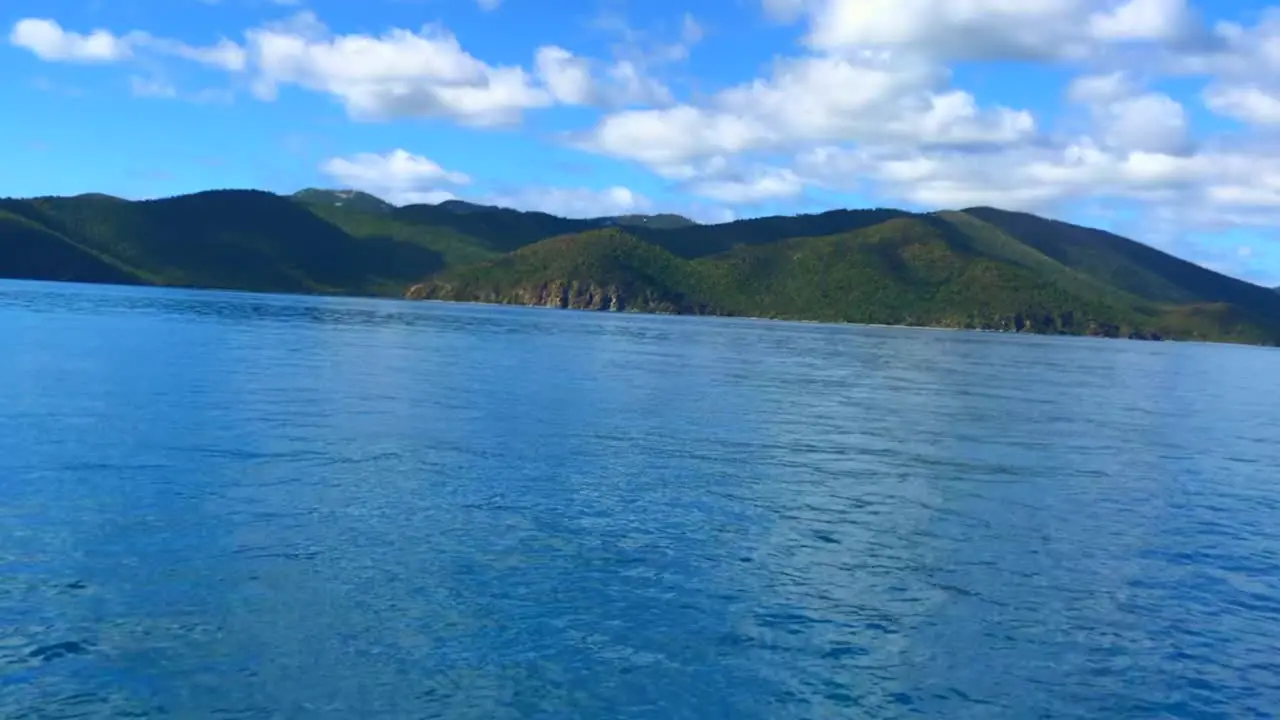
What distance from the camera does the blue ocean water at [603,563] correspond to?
67.1ft

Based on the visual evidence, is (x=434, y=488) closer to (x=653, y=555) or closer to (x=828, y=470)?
(x=653, y=555)

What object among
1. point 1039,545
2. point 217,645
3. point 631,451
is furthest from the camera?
point 631,451

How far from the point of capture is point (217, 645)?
830 inches

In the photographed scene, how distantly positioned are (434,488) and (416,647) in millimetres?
14664

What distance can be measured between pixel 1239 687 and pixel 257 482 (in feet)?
92.9

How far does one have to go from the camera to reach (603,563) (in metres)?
28.2

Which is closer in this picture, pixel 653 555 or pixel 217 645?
pixel 217 645

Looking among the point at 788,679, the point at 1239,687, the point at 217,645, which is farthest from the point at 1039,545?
the point at 217,645

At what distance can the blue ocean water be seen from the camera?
67.1 feet

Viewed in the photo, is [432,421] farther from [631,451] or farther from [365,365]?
[365,365]

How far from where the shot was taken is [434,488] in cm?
3619

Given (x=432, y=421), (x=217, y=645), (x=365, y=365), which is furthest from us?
(x=365, y=365)

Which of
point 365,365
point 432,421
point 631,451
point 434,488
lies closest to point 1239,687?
point 434,488

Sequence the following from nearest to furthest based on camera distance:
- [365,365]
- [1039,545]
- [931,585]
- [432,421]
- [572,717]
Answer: [572,717], [931,585], [1039,545], [432,421], [365,365]
